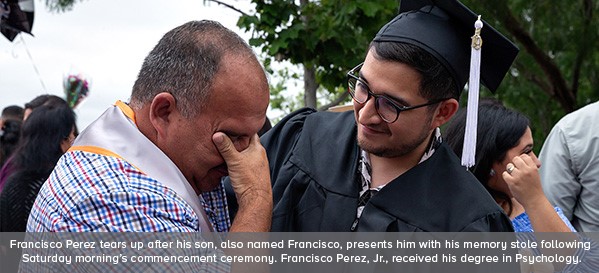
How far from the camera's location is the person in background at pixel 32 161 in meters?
4.33

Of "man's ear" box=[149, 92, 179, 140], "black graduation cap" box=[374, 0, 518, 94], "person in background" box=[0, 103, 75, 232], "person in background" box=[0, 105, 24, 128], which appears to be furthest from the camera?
"person in background" box=[0, 105, 24, 128]

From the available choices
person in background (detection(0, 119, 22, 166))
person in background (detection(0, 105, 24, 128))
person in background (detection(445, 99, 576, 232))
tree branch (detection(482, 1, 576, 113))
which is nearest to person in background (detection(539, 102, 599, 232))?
person in background (detection(445, 99, 576, 232))

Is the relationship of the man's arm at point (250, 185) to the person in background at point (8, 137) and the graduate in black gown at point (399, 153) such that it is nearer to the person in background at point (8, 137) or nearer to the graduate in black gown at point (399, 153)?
the graduate in black gown at point (399, 153)

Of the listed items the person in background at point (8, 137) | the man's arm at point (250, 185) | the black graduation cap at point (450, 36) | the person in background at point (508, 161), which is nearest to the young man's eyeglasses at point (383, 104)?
the black graduation cap at point (450, 36)

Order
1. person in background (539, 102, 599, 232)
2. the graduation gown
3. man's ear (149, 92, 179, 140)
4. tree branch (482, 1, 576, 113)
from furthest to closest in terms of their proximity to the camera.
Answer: tree branch (482, 1, 576, 113) → person in background (539, 102, 599, 232) → the graduation gown → man's ear (149, 92, 179, 140)

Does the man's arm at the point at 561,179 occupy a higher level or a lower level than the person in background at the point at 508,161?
lower

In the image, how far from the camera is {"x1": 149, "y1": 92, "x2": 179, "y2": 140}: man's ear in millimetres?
2072

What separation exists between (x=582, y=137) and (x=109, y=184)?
9.44 ft

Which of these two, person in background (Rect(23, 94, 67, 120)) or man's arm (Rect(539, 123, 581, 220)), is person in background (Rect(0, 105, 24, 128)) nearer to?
person in background (Rect(23, 94, 67, 120))

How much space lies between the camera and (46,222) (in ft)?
6.31

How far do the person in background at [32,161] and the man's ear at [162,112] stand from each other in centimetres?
252

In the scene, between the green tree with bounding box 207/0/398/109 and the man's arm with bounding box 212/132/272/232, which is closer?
the man's arm with bounding box 212/132/272/232

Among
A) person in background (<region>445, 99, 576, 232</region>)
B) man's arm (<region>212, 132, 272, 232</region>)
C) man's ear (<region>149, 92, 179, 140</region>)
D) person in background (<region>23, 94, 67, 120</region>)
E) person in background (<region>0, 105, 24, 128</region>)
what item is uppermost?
man's ear (<region>149, 92, 179, 140</region>)

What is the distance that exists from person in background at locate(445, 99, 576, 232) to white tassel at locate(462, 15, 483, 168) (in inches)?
19.0
